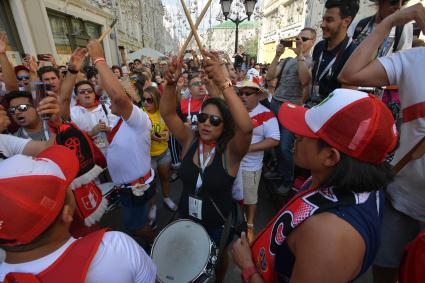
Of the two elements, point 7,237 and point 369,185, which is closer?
point 7,237

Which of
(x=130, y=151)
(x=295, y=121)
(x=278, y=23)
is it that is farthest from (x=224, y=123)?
(x=278, y=23)

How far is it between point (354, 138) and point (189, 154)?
61.0 inches

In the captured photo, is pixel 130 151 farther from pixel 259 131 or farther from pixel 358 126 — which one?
pixel 358 126

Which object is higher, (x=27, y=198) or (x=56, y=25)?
(x=56, y=25)

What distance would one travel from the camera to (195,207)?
7.26 feet

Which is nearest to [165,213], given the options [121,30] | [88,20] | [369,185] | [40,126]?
[40,126]

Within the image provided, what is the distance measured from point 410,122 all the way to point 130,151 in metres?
2.61

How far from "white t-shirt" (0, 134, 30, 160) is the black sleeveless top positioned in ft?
5.01

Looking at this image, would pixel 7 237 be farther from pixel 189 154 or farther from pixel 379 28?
pixel 379 28

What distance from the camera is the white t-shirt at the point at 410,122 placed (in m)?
1.45

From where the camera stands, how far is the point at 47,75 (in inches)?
158

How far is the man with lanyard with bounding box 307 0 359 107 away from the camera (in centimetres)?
276

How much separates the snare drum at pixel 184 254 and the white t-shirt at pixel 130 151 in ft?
3.64

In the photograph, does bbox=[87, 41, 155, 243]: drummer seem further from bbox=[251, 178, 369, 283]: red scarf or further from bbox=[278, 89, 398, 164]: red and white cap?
bbox=[278, 89, 398, 164]: red and white cap
